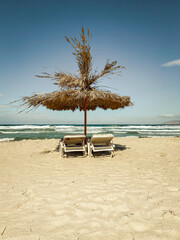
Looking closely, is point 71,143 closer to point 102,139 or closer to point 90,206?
point 102,139

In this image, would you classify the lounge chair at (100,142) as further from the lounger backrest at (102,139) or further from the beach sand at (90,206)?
the beach sand at (90,206)

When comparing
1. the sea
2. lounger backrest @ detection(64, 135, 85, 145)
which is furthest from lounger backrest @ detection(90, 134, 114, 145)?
the sea

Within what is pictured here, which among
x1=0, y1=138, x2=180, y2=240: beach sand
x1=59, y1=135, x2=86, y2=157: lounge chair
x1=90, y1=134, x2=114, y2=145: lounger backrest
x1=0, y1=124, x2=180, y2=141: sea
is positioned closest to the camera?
x1=0, y1=138, x2=180, y2=240: beach sand

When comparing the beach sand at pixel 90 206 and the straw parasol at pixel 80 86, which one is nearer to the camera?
the beach sand at pixel 90 206

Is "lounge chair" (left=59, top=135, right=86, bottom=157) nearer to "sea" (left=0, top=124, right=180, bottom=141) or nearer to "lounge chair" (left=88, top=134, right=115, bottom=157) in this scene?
"lounge chair" (left=88, top=134, right=115, bottom=157)

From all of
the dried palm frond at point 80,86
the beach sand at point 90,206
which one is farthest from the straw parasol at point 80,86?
the beach sand at point 90,206

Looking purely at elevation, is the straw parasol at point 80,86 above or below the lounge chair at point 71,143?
above

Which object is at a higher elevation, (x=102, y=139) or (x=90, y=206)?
(x=102, y=139)

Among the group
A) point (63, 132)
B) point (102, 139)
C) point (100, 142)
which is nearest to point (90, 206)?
point (102, 139)

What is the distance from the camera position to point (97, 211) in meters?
2.11

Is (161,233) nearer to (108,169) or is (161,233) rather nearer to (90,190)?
(90,190)

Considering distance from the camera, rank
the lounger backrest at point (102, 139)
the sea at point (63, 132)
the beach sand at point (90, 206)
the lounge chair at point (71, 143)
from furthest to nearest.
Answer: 1. the sea at point (63, 132)
2. the lounge chair at point (71, 143)
3. the lounger backrest at point (102, 139)
4. the beach sand at point (90, 206)

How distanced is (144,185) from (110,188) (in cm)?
66

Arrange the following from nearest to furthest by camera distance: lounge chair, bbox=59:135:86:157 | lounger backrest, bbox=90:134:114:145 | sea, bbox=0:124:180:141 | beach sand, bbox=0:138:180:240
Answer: beach sand, bbox=0:138:180:240
lounger backrest, bbox=90:134:114:145
lounge chair, bbox=59:135:86:157
sea, bbox=0:124:180:141
